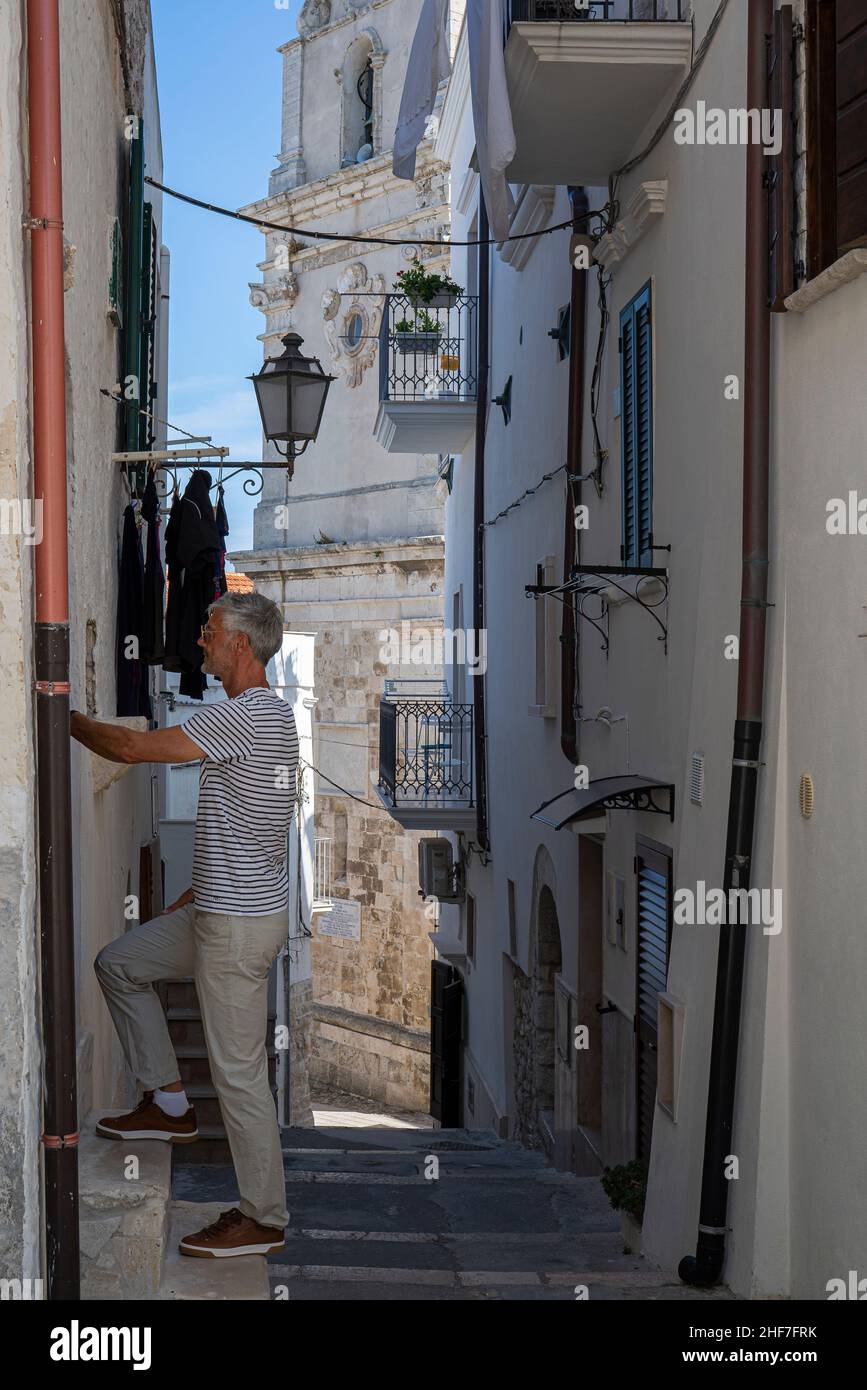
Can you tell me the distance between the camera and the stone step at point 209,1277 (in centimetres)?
Result: 447

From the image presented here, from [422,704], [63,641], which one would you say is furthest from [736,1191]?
[422,704]

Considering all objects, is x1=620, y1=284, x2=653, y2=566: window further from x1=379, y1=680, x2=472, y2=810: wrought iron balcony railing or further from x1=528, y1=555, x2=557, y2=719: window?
x1=379, y1=680, x2=472, y2=810: wrought iron balcony railing

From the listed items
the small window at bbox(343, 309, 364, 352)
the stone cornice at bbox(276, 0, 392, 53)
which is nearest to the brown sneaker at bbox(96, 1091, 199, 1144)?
the small window at bbox(343, 309, 364, 352)

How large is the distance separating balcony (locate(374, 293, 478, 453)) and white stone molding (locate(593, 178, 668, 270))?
7.00m


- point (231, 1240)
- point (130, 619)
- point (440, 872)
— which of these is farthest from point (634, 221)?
point (440, 872)

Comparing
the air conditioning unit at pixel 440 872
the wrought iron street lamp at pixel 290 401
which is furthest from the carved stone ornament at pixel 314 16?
the wrought iron street lamp at pixel 290 401

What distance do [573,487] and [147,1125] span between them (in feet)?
21.8

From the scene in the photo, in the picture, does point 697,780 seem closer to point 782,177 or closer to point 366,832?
point 782,177

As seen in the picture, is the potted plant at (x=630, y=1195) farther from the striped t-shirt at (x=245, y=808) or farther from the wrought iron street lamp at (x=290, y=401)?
the wrought iron street lamp at (x=290, y=401)

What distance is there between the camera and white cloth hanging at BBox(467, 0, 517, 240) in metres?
7.92

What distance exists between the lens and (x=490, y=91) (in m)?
7.98

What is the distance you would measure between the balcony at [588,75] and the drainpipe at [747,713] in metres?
1.67

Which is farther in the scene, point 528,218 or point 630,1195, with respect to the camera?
point 528,218

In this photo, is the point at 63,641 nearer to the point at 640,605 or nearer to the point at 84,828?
the point at 84,828
